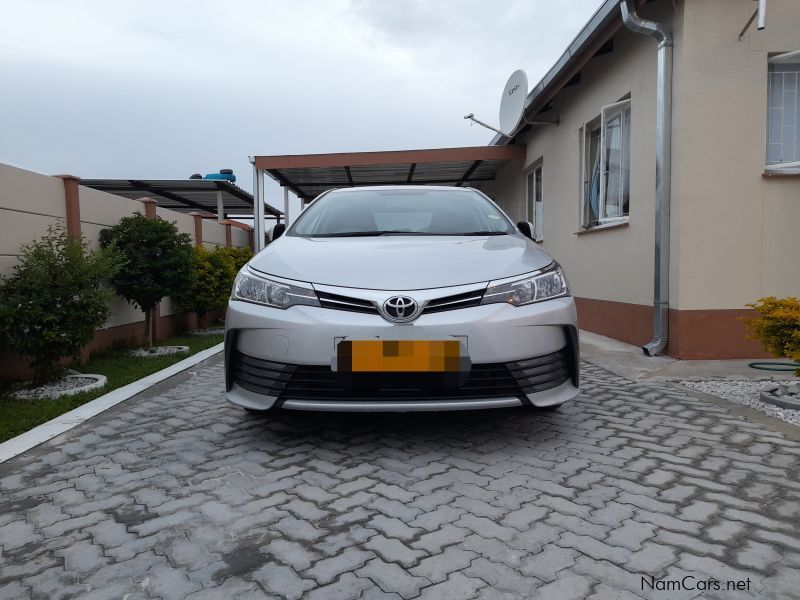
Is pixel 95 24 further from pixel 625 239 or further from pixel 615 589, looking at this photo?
pixel 615 589

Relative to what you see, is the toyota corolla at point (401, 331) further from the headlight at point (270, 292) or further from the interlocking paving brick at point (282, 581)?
the interlocking paving brick at point (282, 581)

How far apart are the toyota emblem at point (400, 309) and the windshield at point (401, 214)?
3.45 feet

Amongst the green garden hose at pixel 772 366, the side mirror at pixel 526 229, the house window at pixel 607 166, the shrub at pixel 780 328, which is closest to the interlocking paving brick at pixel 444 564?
the side mirror at pixel 526 229

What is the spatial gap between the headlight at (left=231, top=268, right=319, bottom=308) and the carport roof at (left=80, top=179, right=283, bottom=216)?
31.4ft

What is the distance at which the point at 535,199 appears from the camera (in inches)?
430

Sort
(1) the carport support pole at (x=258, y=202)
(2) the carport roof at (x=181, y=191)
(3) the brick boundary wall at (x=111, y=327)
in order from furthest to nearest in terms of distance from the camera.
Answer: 1. (2) the carport roof at (x=181, y=191)
2. (1) the carport support pole at (x=258, y=202)
3. (3) the brick boundary wall at (x=111, y=327)

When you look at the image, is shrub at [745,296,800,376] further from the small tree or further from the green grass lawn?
the small tree

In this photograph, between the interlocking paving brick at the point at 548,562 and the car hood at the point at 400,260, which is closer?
the interlocking paving brick at the point at 548,562

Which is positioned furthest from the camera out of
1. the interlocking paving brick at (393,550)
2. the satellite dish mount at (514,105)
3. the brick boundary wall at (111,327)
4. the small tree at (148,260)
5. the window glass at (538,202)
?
the window glass at (538,202)

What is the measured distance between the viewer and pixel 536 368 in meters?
2.83

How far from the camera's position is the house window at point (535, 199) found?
34.5 feet

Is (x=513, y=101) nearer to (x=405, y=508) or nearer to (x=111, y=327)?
(x=111, y=327)

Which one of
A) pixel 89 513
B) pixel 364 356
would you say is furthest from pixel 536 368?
pixel 89 513

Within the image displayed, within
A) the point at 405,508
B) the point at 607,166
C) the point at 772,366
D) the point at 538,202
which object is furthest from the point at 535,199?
the point at 405,508
